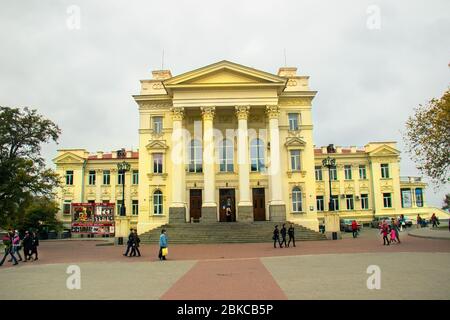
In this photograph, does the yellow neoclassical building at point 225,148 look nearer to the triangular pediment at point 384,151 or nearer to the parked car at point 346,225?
the parked car at point 346,225

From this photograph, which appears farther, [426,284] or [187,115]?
[187,115]

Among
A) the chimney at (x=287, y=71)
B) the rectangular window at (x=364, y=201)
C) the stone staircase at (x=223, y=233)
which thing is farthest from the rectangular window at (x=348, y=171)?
the stone staircase at (x=223, y=233)

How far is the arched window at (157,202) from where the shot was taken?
132ft

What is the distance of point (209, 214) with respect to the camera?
36562 millimetres

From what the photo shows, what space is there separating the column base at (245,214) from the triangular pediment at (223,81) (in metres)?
11.9

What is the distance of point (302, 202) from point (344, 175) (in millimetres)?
21896

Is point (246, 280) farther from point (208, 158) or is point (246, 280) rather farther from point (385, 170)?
point (385, 170)

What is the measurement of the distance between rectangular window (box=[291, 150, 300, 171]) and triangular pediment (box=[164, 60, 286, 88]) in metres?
6.97

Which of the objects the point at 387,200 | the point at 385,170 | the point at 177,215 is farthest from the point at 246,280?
the point at 385,170

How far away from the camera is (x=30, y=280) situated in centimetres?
1359

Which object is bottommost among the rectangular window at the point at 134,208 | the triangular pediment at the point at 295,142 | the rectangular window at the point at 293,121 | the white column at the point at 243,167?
the rectangular window at the point at 134,208
